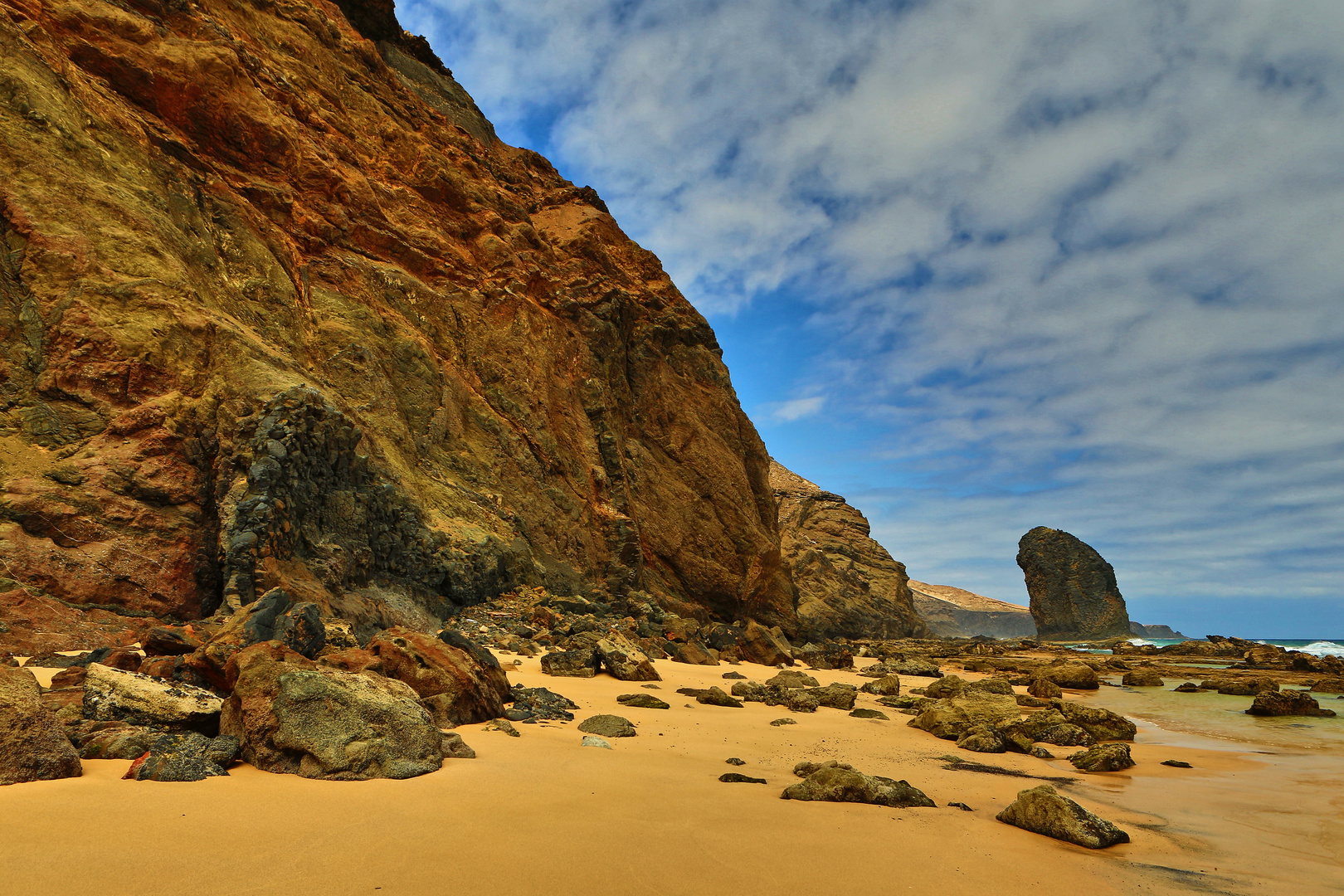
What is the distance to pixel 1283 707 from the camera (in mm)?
12969

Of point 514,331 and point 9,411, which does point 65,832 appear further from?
point 514,331

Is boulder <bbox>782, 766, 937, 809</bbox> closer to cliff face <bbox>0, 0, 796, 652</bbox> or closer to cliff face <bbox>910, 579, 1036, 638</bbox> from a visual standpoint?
cliff face <bbox>0, 0, 796, 652</bbox>

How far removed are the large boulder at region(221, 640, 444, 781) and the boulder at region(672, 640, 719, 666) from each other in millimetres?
11178

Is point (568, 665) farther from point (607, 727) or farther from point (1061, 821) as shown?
point (1061, 821)

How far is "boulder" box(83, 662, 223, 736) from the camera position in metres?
4.09

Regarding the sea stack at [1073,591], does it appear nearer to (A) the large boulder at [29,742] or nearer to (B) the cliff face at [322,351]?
(B) the cliff face at [322,351]

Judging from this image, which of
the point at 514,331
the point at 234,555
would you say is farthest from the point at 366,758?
the point at 514,331

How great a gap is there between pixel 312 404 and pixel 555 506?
9749 millimetres

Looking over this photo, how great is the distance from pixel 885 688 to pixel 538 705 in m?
7.79

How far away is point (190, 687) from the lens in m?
4.57

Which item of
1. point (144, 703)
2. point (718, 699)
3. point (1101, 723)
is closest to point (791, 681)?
point (718, 699)

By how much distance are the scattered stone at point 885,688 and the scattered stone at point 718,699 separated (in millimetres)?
4122

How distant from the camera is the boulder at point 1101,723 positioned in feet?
29.5

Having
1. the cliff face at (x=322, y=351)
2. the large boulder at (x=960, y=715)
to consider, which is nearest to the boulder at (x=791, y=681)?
the large boulder at (x=960, y=715)
